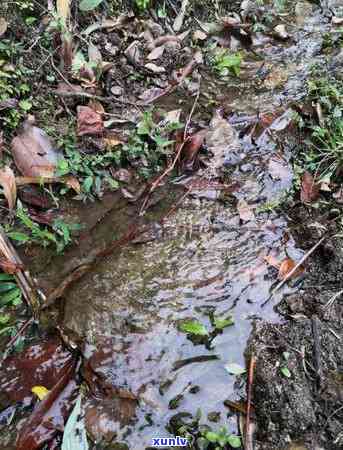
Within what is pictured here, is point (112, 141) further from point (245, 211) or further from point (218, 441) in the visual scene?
point (218, 441)

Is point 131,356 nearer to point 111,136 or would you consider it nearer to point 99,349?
point 99,349

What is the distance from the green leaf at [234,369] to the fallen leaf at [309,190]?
1495 mm

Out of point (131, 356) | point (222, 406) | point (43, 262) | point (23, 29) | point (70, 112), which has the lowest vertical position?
point (222, 406)

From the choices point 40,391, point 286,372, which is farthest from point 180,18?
point 40,391

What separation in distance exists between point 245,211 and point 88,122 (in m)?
1.51

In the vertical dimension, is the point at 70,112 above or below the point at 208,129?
above

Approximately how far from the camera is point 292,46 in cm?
520

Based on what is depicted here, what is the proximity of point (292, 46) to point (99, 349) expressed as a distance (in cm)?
431

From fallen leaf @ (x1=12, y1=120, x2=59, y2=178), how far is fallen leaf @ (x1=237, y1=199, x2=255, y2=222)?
1.48 metres

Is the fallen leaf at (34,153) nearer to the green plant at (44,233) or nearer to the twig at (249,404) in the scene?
the green plant at (44,233)

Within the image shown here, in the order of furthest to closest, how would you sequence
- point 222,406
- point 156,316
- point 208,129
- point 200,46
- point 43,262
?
point 200,46 < point 208,129 < point 43,262 < point 156,316 < point 222,406

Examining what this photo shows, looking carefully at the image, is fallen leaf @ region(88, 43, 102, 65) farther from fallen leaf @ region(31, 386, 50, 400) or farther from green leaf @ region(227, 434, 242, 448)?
green leaf @ region(227, 434, 242, 448)

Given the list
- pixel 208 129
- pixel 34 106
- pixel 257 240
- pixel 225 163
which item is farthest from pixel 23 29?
pixel 257 240

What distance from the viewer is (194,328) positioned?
2.67 m
